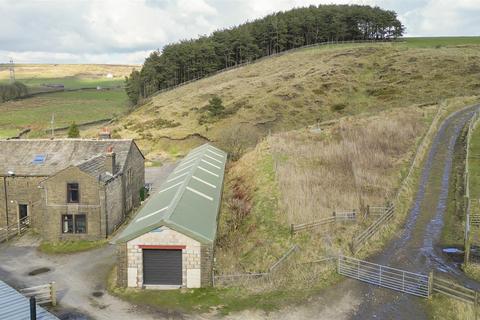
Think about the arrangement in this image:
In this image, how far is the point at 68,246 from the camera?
Answer: 31.0 m

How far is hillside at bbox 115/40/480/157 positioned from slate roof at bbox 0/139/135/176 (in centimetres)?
2804

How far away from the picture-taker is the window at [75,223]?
32062 millimetres

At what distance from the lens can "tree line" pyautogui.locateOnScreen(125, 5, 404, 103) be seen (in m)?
116

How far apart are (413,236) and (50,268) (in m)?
22.1

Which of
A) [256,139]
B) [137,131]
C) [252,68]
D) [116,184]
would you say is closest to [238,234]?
[116,184]

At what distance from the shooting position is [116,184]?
34.4 m

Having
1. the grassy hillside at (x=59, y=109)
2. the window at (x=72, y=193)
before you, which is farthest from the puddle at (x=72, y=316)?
the grassy hillside at (x=59, y=109)

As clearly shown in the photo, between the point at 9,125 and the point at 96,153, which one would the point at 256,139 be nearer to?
the point at 96,153

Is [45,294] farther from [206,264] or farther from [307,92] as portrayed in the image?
[307,92]

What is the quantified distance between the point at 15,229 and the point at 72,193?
6.74m

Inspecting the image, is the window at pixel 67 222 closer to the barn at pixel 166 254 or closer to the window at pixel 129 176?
the window at pixel 129 176

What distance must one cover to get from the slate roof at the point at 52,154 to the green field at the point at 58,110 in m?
47.9

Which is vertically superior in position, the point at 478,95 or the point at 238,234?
the point at 478,95

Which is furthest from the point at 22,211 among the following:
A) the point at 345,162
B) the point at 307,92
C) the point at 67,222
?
the point at 307,92
